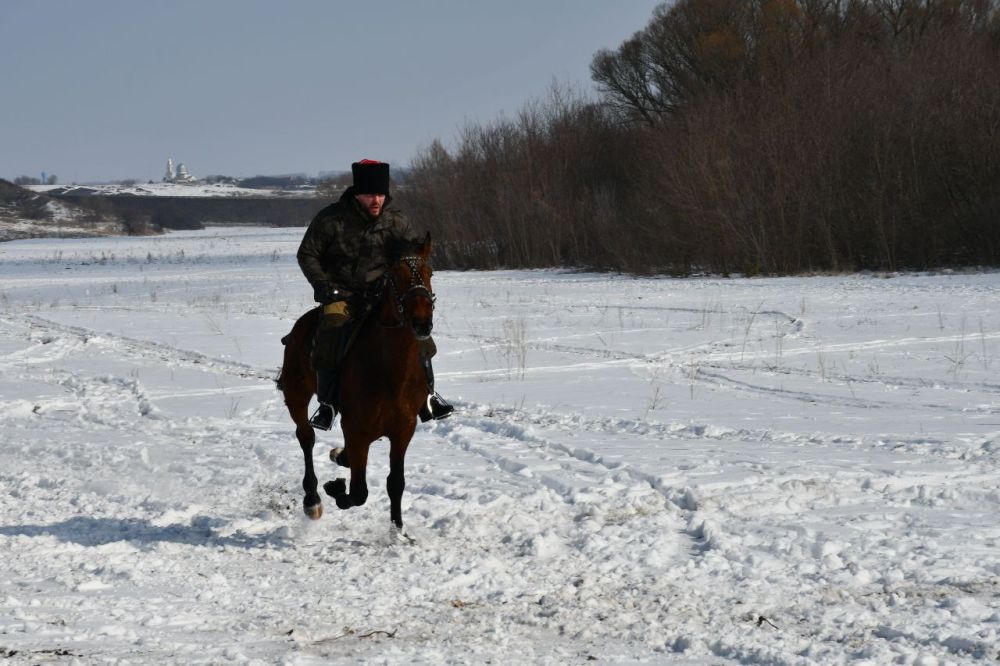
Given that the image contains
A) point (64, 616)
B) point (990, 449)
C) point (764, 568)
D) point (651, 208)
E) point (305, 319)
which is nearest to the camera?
point (64, 616)

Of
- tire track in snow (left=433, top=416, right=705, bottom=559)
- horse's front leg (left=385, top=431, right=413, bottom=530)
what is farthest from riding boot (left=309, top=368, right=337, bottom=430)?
tire track in snow (left=433, top=416, right=705, bottom=559)

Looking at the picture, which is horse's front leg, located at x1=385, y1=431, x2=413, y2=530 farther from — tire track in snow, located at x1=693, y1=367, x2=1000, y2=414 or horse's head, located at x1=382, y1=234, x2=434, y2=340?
tire track in snow, located at x1=693, y1=367, x2=1000, y2=414

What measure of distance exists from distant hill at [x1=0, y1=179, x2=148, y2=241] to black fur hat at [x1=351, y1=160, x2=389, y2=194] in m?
111

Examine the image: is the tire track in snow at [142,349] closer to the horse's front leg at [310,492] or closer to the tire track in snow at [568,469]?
the tire track in snow at [568,469]

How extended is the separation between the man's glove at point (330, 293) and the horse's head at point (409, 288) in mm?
601

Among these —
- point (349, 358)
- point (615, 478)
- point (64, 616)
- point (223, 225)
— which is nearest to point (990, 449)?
point (615, 478)

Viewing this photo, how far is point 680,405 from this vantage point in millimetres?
12375

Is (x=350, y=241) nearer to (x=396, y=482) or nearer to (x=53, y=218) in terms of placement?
(x=396, y=482)

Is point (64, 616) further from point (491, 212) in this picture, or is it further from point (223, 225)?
point (223, 225)

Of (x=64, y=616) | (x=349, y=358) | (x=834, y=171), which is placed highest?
(x=834, y=171)

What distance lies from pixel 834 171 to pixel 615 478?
102ft

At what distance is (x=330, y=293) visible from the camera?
750 cm

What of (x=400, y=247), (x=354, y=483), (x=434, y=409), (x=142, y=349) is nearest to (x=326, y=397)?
(x=354, y=483)

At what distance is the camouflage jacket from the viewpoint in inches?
298
